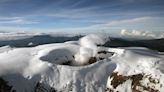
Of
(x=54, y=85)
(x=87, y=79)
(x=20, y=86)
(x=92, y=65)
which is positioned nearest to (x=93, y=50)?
(x=92, y=65)

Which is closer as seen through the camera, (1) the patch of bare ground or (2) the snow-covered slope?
(1) the patch of bare ground

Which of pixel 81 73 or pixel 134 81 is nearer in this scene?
pixel 134 81

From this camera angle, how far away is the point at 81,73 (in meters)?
31.1

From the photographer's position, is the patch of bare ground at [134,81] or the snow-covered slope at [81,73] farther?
the snow-covered slope at [81,73]

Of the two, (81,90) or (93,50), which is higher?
(93,50)

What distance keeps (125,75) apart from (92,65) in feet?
15.5

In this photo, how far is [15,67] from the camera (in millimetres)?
31250

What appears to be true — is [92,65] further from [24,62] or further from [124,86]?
[24,62]

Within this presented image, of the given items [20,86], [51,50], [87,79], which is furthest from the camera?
[51,50]

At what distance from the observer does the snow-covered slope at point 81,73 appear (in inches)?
1131

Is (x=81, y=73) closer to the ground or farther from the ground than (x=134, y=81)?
farther from the ground

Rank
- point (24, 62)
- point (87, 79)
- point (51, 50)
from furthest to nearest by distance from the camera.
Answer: point (51, 50) < point (24, 62) < point (87, 79)

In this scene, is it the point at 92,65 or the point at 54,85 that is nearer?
the point at 54,85

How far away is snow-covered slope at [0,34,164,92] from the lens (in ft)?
94.2
